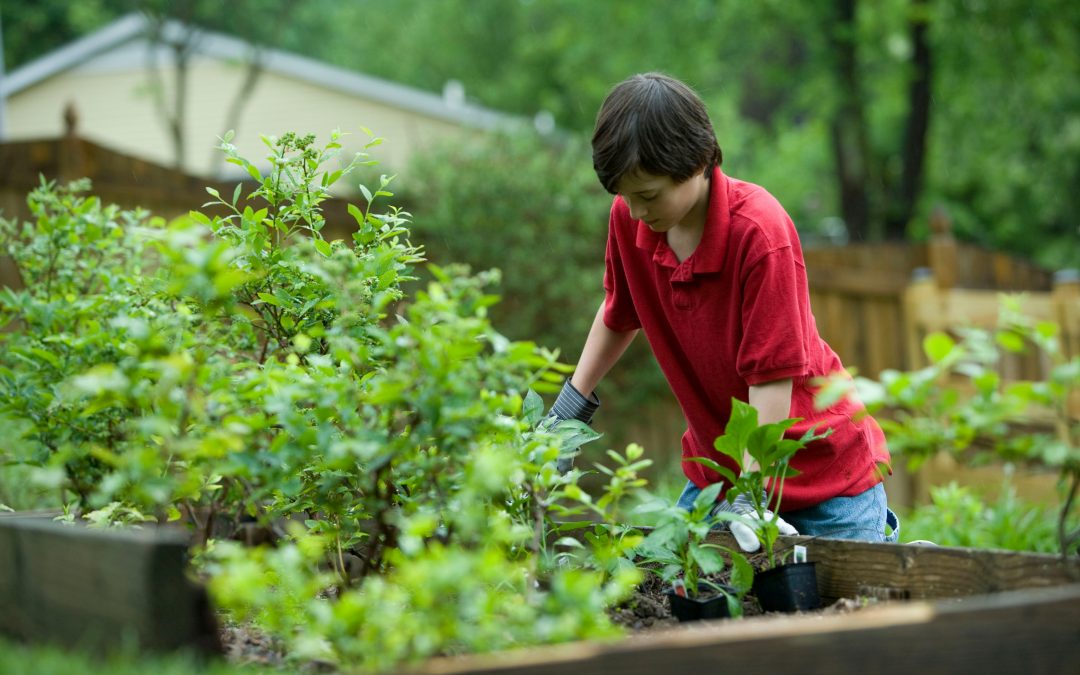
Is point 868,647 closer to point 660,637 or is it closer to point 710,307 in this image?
point 660,637

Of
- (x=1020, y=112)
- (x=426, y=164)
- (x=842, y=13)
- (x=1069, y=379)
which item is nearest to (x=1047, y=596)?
(x=1069, y=379)

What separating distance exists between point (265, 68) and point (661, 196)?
1782cm

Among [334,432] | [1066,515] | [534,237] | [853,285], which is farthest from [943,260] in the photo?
[334,432]

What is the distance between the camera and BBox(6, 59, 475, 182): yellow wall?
1891 cm

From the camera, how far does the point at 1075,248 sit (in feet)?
61.2

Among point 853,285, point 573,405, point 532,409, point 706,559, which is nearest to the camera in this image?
point 706,559

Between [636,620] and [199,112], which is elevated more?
[199,112]

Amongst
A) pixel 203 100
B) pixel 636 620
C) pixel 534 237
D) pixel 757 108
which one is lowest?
pixel 636 620

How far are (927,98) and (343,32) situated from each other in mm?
20317

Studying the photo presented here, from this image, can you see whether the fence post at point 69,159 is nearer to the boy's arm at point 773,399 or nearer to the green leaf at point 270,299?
the green leaf at point 270,299

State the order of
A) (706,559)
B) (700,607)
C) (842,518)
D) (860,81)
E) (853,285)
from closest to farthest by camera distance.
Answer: (706,559) → (700,607) → (842,518) → (853,285) → (860,81)

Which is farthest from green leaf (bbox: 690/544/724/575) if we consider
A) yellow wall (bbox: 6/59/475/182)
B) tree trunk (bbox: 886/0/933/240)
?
yellow wall (bbox: 6/59/475/182)

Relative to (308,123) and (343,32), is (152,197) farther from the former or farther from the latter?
(343,32)

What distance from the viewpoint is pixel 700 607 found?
7.62 feet
